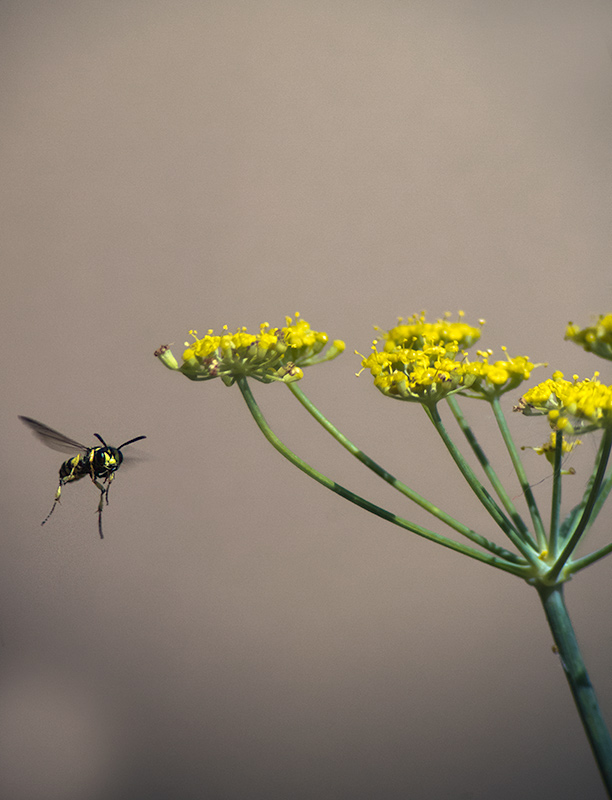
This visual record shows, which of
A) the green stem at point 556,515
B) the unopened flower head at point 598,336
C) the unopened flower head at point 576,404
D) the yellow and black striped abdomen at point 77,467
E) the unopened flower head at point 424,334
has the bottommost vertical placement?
the green stem at point 556,515

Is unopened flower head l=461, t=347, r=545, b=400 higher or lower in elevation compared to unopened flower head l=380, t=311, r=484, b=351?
lower

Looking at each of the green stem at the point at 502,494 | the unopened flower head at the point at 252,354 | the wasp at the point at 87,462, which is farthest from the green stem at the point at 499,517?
the wasp at the point at 87,462

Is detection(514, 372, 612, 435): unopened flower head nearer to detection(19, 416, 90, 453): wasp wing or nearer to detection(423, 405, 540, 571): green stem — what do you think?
detection(423, 405, 540, 571): green stem

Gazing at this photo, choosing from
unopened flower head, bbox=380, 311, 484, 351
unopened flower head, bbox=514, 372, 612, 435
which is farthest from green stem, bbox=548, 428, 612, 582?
unopened flower head, bbox=380, 311, 484, 351

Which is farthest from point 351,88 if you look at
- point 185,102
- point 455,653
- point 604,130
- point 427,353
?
point 455,653

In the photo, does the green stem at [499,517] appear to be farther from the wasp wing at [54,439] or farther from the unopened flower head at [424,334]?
the wasp wing at [54,439]

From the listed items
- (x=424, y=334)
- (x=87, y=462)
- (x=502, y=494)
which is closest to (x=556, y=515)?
(x=502, y=494)
